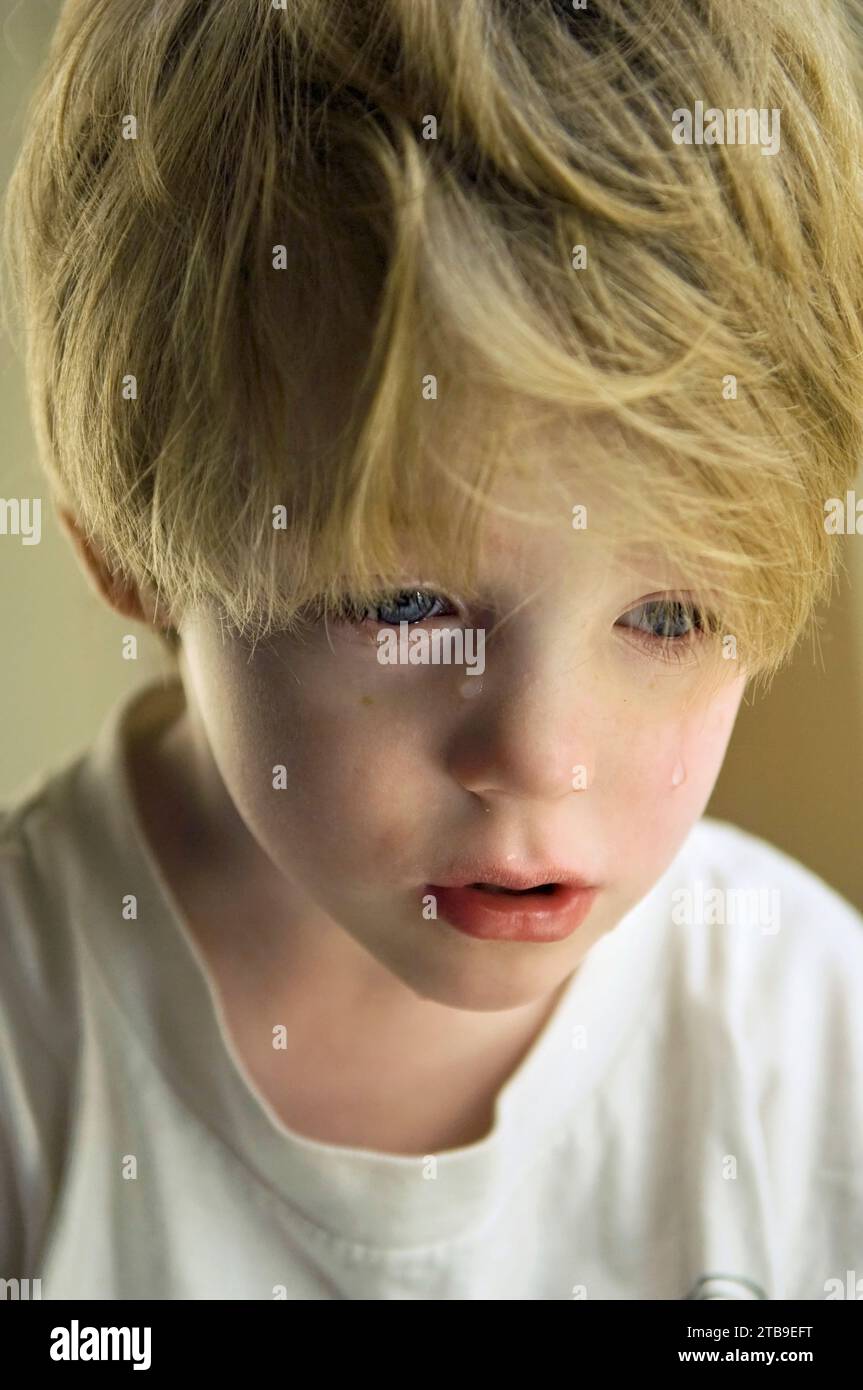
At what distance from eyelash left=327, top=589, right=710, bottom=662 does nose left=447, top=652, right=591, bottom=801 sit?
0.09 ft

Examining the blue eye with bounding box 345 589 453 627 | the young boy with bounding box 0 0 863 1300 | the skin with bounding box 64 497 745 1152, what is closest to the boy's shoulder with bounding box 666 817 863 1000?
the young boy with bounding box 0 0 863 1300

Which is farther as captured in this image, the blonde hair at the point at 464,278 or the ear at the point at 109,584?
the ear at the point at 109,584

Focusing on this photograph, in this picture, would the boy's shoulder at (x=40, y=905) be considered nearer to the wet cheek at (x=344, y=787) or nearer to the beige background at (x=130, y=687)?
the beige background at (x=130, y=687)

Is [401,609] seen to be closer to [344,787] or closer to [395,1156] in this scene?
[344,787]

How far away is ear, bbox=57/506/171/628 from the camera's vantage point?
51cm

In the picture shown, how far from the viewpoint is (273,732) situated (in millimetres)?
459

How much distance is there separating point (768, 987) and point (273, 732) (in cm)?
26

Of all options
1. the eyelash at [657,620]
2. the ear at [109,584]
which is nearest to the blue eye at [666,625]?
the eyelash at [657,620]

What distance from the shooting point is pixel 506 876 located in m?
0.45

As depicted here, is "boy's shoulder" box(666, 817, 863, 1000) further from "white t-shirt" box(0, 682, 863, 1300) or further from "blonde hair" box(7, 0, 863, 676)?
"blonde hair" box(7, 0, 863, 676)

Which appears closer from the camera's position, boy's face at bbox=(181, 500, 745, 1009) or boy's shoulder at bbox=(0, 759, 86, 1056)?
boy's face at bbox=(181, 500, 745, 1009)

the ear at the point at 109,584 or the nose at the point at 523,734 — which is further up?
the ear at the point at 109,584

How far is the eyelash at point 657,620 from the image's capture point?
432 millimetres
